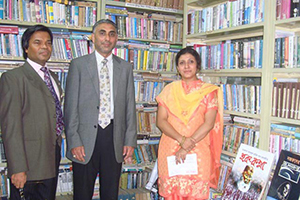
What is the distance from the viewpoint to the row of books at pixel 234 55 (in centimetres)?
240

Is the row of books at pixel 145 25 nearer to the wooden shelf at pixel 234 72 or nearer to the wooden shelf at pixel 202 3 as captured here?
the wooden shelf at pixel 202 3

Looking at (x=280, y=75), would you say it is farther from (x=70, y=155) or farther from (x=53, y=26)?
(x=53, y=26)

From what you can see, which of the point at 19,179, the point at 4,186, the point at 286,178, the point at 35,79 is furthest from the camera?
the point at 4,186

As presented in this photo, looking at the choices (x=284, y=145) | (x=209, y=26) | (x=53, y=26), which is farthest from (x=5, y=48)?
(x=284, y=145)

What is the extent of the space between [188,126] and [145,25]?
1.56m

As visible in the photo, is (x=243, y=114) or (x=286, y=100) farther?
(x=243, y=114)

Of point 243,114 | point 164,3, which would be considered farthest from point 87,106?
point 164,3

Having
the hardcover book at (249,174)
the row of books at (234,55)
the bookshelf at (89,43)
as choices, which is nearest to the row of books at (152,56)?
the bookshelf at (89,43)

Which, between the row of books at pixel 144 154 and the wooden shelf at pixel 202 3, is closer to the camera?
the wooden shelf at pixel 202 3

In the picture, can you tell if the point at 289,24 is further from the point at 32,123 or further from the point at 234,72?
the point at 32,123

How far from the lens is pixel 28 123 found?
182 centimetres

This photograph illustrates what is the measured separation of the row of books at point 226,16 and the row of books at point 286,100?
0.57 meters

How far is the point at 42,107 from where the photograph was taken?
1872mm

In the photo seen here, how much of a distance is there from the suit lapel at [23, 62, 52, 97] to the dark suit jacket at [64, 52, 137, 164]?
216 millimetres
